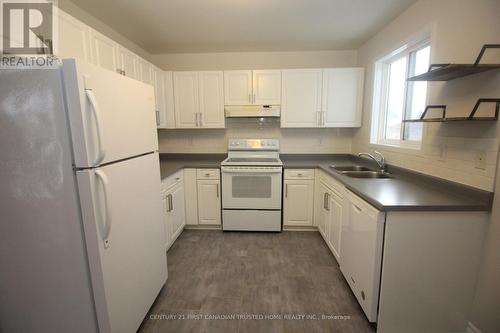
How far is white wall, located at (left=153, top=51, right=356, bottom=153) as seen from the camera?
3.29m

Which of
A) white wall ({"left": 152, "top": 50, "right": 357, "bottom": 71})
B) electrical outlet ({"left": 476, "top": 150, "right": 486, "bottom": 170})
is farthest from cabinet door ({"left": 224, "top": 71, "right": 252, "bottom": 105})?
electrical outlet ({"left": 476, "top": 150, "right": 486, "bottom": 170})

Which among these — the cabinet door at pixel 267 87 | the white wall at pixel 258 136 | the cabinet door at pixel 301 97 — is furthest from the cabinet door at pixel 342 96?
the cabinet door at pixel 267 87

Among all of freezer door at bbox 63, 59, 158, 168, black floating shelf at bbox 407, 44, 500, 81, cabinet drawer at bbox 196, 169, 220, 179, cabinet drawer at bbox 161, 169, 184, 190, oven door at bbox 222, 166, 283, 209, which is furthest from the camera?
cabinet drawer at bbox 196, 169, 220, 179

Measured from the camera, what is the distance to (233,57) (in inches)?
131

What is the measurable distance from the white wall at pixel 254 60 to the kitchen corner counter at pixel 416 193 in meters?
1.85

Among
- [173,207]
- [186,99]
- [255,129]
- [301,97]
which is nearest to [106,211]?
[173,207]

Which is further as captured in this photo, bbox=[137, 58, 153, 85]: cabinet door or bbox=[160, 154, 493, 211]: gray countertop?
bbox=[137, 58, 153, 85]: cabinet door

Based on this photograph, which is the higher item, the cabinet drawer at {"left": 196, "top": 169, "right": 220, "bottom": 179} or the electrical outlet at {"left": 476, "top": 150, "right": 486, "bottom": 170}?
the electrical outlet at {"left": 476, "top": 150, "right": 486, "bottom": 170}

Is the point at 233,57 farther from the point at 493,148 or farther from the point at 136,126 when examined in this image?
the point at 493,148

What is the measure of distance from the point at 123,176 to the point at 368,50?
317 cm

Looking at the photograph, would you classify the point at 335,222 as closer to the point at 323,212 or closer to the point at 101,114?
the point at 323,212

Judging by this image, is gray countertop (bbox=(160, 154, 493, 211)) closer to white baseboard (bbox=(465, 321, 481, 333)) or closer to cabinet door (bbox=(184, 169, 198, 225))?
cabinet door (bbox=(184, 169, 198, 225))

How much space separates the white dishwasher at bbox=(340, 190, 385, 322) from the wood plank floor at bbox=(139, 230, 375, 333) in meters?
0.18

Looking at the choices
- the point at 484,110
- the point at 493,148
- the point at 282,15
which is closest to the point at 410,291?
the point at 493,148
